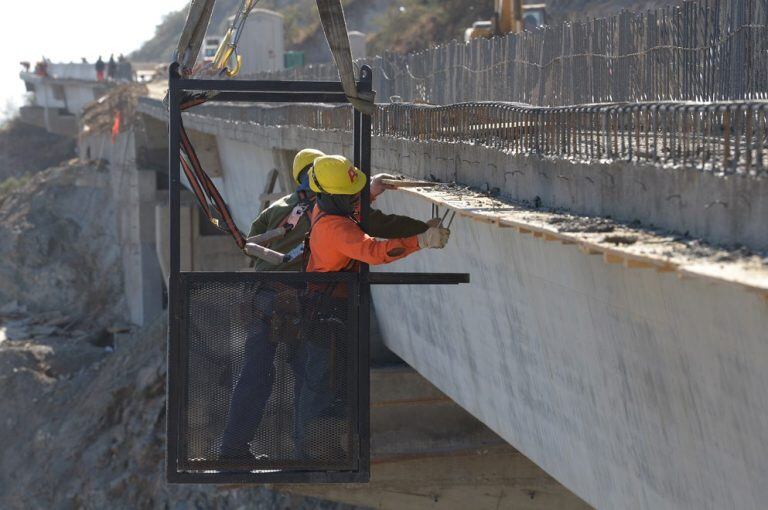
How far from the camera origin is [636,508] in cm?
791

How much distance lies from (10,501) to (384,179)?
63.1ft

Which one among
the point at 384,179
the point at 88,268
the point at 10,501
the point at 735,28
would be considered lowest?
the point at 10,501

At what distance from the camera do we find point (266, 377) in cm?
698

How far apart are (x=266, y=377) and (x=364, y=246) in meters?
0.91

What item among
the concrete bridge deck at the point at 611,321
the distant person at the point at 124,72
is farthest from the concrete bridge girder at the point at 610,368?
the distant person at the point at 124,72

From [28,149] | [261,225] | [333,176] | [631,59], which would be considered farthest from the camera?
[28,149]

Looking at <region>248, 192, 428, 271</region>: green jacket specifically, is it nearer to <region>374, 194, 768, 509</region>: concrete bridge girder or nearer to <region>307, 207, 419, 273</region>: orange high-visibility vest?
<region>307, 207, 419, 273</region>: orange high-visibility vest

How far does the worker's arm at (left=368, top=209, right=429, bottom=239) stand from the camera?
7688 mm

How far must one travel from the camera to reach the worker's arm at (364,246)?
689 centimetres

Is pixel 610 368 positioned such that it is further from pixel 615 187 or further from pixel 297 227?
pixel 297 227

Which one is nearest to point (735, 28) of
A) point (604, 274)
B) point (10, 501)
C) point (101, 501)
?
point (604, 274)

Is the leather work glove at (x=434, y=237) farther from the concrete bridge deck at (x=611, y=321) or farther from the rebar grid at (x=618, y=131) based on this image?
the rebar grid at (x=618, y=131)

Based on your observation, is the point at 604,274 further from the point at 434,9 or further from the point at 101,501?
the point at 434,9

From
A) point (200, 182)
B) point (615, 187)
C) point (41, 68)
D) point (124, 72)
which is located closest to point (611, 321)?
point (615, 187)
